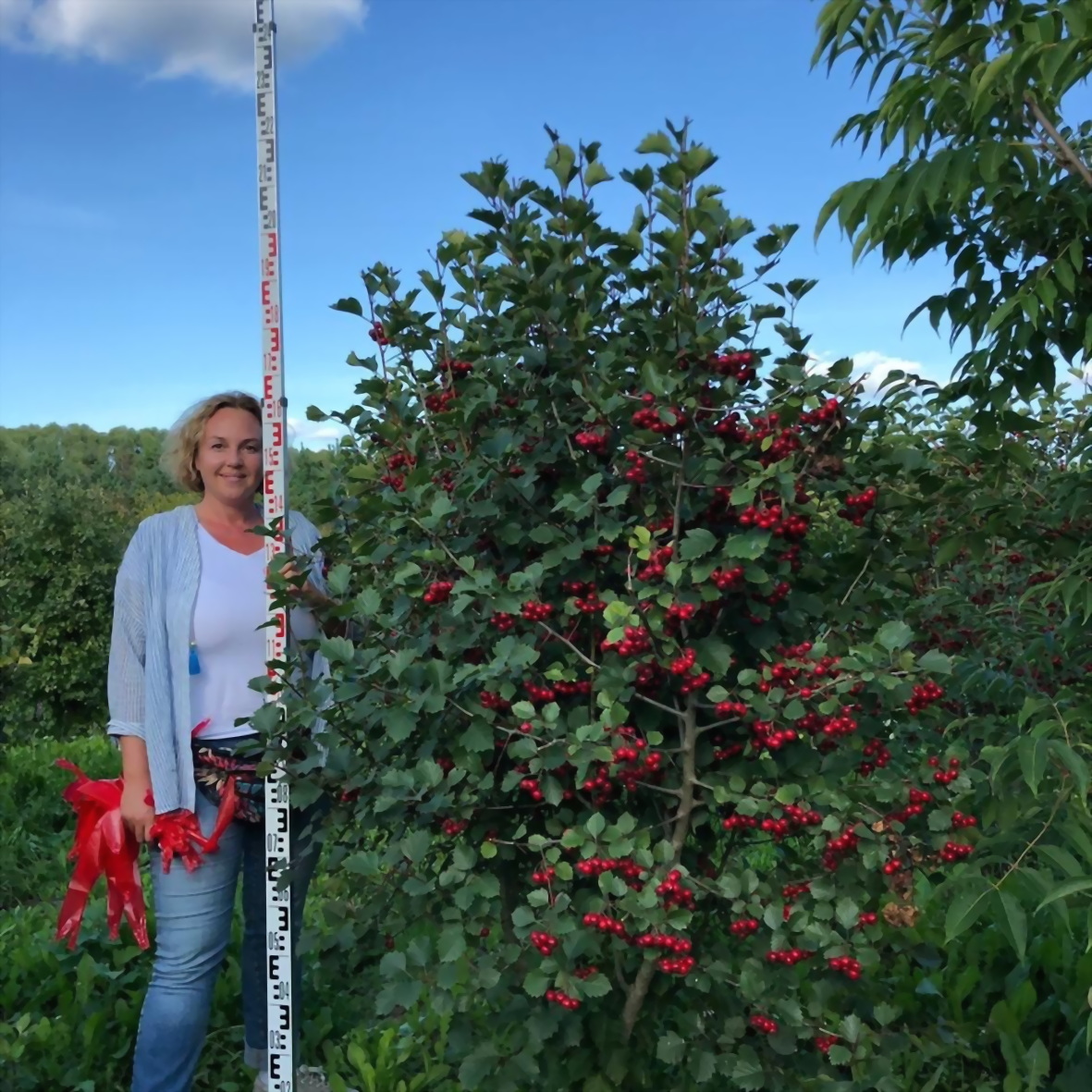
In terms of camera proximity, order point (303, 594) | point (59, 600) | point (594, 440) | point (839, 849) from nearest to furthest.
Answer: point (839, 849) → point (594, 440) → point (303, 594) → point (59, 600)

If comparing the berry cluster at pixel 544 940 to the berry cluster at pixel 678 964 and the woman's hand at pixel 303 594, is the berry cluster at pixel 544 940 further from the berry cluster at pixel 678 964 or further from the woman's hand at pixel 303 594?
the woman's hand at pixel 303 594

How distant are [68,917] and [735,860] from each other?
89.1 inches

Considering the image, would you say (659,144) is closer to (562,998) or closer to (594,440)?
(594,440)

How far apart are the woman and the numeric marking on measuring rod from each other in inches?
3.2

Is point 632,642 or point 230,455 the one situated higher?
point 230,455

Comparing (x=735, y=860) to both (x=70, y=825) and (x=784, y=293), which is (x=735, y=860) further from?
(x=70, y=825)

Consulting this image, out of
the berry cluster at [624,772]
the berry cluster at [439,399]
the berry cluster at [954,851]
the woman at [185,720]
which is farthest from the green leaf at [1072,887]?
the woman at [185,720]

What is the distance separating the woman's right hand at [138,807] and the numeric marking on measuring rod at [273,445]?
13.5 inches

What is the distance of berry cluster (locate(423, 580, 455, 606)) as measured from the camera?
2.43 meters

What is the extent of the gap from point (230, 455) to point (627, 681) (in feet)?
5.38

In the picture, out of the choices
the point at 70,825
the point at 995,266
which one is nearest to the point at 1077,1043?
the point at 995,266

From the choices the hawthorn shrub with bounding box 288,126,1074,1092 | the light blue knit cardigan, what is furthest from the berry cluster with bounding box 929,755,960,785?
the light blue knit cardigan

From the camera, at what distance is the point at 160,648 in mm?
3186

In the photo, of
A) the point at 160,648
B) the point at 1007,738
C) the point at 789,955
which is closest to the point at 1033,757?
the point at 789,955
